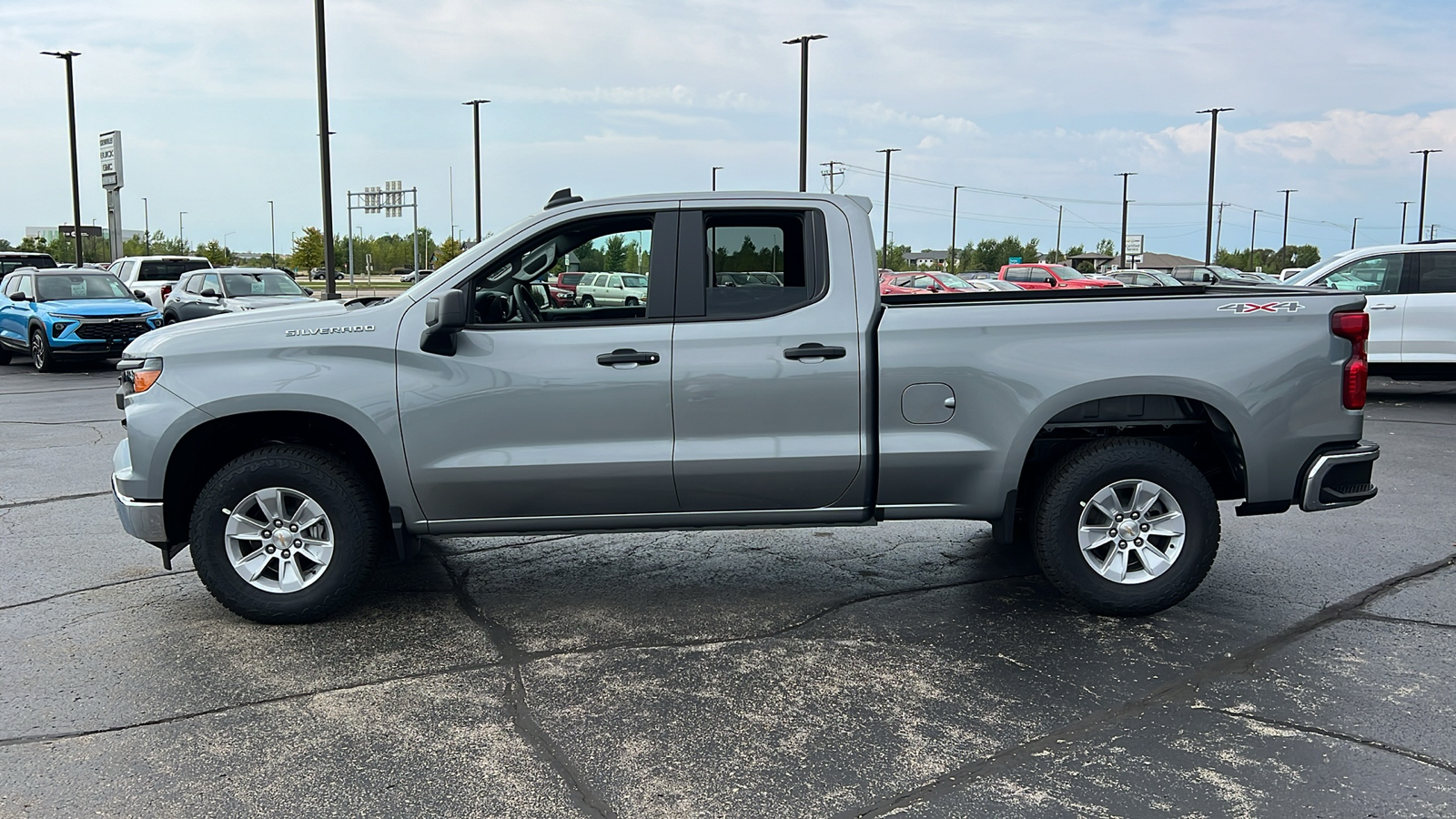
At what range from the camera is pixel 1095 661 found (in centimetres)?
469

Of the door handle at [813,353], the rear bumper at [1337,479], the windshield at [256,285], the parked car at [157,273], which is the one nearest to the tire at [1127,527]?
the rear bumper at [1337,479]

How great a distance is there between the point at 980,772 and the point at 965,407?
73.2 inches

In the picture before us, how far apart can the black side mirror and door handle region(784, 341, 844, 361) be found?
4.77 feet

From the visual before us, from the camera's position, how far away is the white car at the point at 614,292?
510 cm

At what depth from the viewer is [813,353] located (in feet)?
16.4

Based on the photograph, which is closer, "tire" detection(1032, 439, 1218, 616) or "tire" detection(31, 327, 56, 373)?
"tire" detection(1032, 439, 1218, 616)

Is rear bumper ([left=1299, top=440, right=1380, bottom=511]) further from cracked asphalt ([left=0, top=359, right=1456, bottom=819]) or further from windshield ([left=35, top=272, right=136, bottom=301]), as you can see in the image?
windshield ([left=35, top=272, right=136, bottom=301])

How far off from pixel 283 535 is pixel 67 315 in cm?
1636

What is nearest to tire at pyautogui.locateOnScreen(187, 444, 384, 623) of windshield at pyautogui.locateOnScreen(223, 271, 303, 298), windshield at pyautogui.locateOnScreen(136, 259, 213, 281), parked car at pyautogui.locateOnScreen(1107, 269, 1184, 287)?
windshield at pyautogui.locateOnScreen(223, 271, 303, 298)

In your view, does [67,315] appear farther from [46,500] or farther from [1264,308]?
[1264,308]

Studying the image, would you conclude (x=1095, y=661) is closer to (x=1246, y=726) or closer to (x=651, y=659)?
(x=1246, y=726)

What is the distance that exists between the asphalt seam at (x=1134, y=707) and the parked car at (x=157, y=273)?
959 inches

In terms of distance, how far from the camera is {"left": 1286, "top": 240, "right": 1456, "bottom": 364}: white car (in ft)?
43.0

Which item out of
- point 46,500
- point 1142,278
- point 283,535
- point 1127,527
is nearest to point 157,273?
point 46,500
